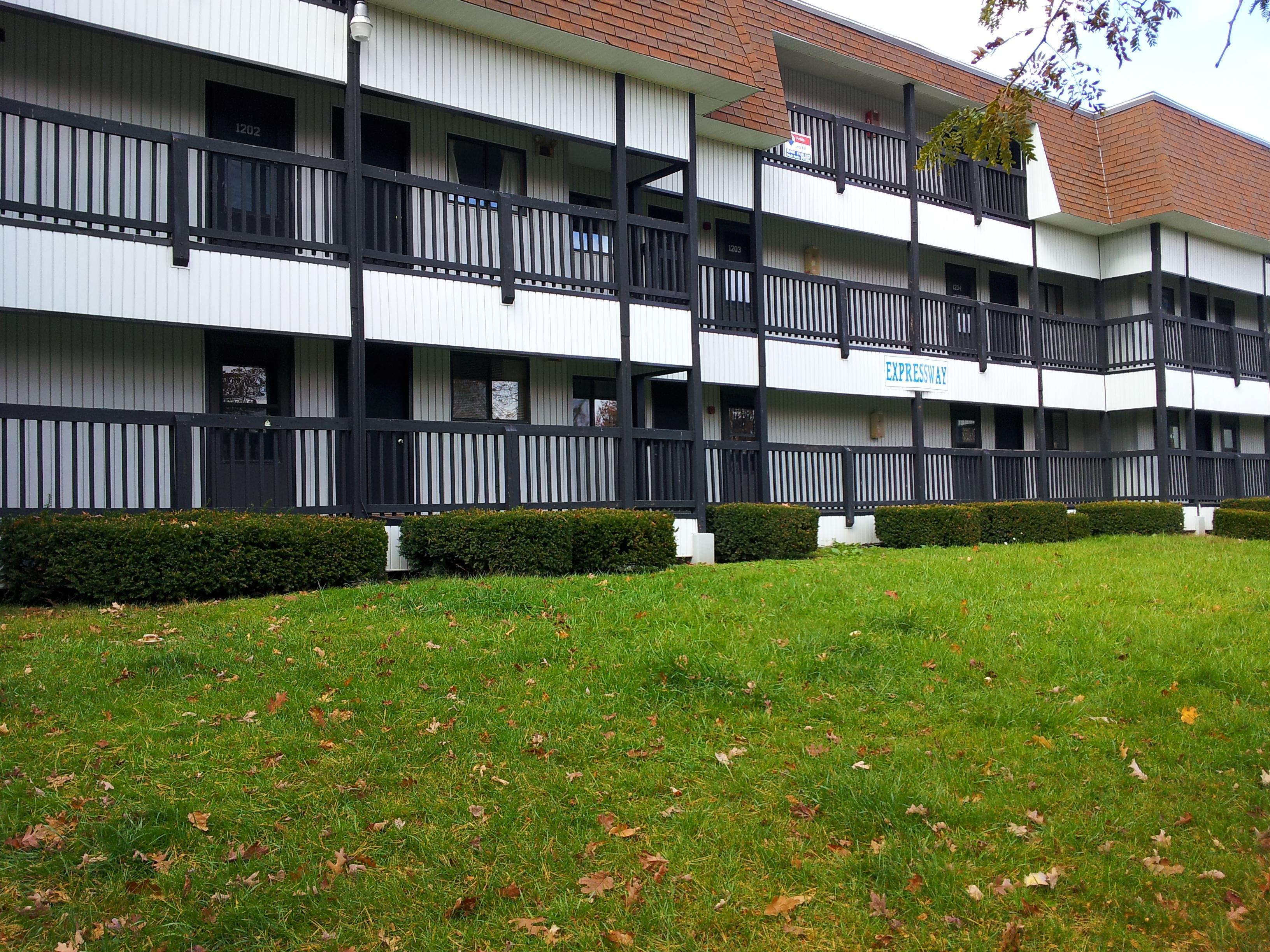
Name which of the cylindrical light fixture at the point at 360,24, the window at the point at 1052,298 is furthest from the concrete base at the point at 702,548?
the window at the point at 1052,298

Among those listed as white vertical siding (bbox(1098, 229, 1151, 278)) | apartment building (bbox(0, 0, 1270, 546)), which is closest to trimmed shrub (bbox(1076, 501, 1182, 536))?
apartment building (bbox(0, 0, 1270, 546))

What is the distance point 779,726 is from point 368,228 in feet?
30.0

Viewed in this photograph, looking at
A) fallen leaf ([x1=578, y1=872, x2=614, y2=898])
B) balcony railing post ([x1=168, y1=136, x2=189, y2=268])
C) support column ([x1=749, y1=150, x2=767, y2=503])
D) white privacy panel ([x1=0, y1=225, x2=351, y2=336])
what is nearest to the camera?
fallen leaf ([x1=578, y1=872, x2=614, y2=898])

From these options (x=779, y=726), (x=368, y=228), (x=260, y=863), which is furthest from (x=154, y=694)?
(x=368, y=228)

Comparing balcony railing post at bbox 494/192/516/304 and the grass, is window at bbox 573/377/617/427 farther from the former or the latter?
the grass

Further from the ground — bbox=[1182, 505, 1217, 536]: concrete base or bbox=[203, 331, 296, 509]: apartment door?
bbox=[203, 331, 296, 509]: apartment door

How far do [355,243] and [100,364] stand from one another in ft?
11.1

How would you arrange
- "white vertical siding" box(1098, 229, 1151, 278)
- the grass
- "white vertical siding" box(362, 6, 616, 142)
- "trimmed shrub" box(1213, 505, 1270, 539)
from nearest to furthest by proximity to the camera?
the grass < "white vertical siding" box(362, 6, 616, 142) < "trimmed shrub" box(1213, 505, 1270, 539) < "white vertical siding" box(1098, 229, 1151, 278)

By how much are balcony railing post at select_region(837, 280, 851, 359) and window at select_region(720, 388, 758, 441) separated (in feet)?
6.43

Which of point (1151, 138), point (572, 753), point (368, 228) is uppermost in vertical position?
point (1151, 138)

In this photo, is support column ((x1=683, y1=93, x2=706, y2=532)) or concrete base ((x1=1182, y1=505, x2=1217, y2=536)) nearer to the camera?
support column ((x1=683, y1=93, x2=706, y2=532))

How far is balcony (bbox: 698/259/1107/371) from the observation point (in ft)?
58.4

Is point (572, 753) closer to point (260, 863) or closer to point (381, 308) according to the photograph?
point (260, 863)

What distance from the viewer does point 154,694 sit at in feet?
20.9
